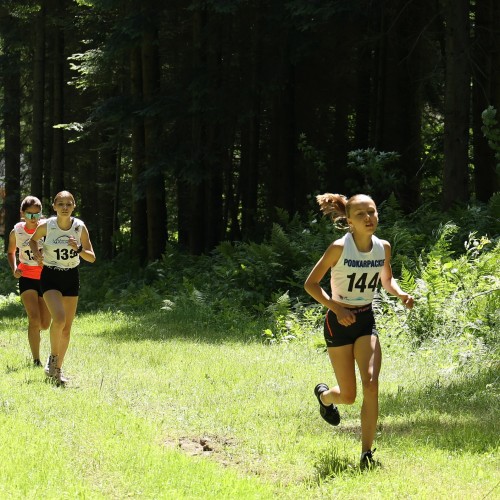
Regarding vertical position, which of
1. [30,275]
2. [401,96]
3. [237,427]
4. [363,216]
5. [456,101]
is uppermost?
[401,96]

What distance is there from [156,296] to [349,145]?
8749mm

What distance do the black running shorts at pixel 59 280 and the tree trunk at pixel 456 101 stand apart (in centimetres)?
870

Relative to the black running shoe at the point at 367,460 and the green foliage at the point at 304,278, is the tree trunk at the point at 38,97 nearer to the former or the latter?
the green foliage at the point at 304,278

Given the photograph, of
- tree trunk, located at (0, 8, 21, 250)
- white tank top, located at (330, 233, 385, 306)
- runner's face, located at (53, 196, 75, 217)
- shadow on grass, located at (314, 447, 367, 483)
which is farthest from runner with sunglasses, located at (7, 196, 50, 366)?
Result: tree trunk, located at (0, 8, 21, 250)

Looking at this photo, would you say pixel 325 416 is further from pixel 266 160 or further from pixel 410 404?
pixel 266 160

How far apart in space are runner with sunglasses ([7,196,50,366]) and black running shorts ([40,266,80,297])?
4.12 ft

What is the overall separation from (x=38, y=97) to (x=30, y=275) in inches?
767

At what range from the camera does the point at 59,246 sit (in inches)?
397

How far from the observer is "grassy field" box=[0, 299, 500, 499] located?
6.02 meters

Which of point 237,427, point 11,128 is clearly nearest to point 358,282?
point 237,427

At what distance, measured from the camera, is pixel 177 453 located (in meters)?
6.76

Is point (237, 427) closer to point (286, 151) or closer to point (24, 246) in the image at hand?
point (24, 246)

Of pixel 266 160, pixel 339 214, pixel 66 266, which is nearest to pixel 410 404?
pixel 339 214

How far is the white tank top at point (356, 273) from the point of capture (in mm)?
6645
